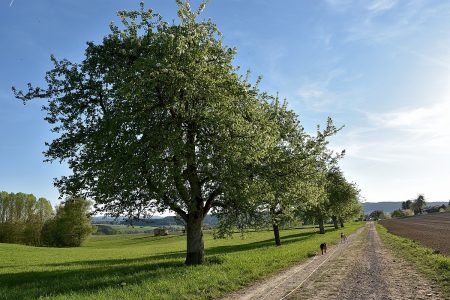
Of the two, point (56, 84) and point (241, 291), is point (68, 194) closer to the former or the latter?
point (56, 84)

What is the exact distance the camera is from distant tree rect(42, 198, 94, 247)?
97.2 meters

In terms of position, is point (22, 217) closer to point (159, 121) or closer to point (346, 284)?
point (159, 121)

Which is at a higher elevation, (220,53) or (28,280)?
(220,53)

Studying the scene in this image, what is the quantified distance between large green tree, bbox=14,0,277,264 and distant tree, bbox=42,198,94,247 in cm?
7758

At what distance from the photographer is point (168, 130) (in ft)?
72.5

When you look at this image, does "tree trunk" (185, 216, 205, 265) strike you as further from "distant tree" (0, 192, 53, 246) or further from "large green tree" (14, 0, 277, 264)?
"distant tree" (0, 192, 53, 246)

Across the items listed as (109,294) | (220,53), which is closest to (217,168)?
(220,53)

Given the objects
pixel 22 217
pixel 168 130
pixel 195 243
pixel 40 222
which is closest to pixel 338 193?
pixel 195 243

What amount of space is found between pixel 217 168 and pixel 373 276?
36.1 ft

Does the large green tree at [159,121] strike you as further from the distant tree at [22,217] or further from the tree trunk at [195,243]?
the distant tree at [22,217]

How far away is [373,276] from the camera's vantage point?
63.9ft

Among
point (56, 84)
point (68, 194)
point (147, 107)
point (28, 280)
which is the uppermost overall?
point (56, 84)

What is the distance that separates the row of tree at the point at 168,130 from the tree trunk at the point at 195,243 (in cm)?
7

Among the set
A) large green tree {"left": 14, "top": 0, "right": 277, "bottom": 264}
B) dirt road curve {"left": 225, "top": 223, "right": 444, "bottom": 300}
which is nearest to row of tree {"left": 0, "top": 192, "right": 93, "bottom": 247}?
large green tree {"left": 14, "top": 0, "right": 277, "bottom": 264}
